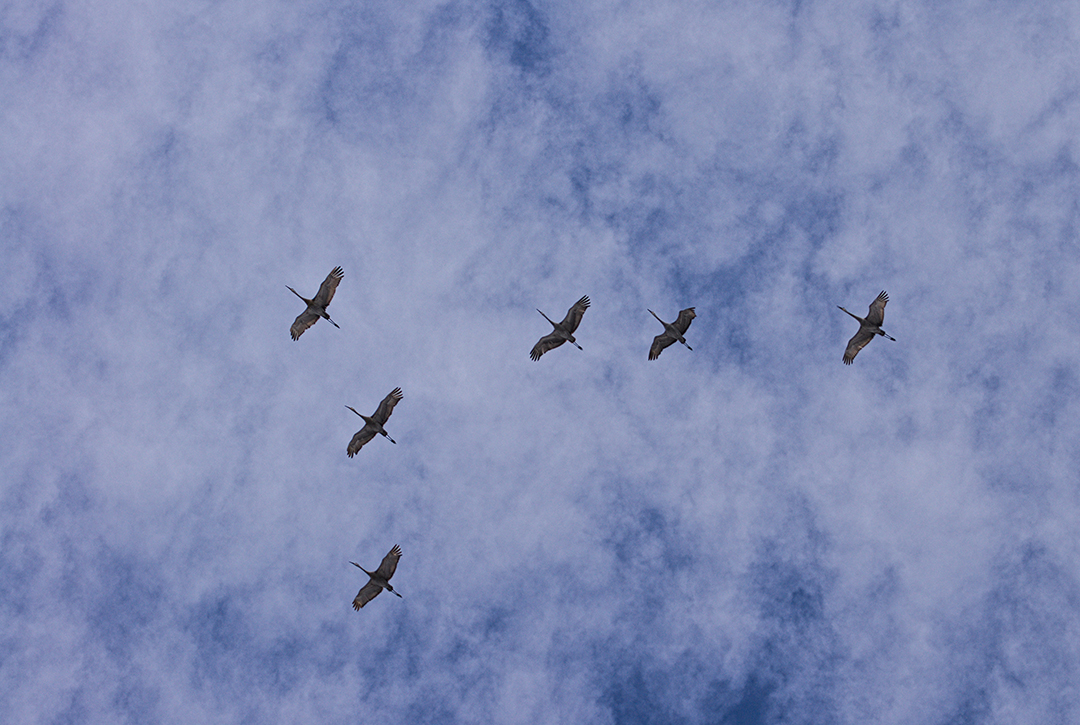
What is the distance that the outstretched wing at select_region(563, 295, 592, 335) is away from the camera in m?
74.8

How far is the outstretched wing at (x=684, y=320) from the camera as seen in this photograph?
7638 cm

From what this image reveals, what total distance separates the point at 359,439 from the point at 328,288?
11256mm

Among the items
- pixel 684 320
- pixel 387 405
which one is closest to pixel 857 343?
pixel 684 320

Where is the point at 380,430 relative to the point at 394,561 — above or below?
above

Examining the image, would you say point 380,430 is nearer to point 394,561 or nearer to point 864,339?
point 394,561

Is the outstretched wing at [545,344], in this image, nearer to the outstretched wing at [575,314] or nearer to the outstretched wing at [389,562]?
the outstretched wing at [575,314]

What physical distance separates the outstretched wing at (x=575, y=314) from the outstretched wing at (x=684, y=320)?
7.29m

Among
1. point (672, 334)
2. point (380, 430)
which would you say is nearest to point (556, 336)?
point (672, 334)

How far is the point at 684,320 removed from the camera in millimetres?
77188

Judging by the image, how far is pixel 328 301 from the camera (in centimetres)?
7462

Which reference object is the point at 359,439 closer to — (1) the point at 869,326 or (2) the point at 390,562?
(2) the point at 390,562

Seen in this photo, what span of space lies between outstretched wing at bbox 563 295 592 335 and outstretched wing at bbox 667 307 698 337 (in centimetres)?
729

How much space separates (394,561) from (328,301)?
19.4 metres

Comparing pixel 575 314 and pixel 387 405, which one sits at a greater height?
pixel 575 314
